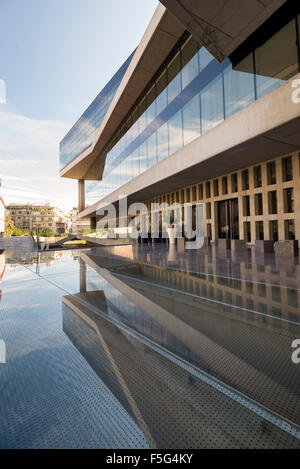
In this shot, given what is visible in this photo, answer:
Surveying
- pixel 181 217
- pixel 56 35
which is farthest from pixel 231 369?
pixel 56 35

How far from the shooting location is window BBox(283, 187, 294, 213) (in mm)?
12338

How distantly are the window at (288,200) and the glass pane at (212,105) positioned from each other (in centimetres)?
539

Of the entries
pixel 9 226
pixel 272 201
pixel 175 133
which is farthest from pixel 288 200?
pixel 9 226

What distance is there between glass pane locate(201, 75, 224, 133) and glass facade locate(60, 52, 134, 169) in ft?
65.4

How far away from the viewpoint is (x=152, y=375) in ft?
7.28

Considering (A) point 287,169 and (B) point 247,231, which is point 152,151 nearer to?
(B) point 247,231

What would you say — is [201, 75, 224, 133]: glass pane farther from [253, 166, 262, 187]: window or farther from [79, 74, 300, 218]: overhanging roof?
[253, 166, 262, 187]: window

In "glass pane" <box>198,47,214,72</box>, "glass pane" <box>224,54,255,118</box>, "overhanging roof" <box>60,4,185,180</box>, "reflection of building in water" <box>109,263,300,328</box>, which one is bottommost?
"reflection of building in water" <box>109,263,300,328</box>

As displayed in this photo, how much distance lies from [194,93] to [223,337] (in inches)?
572

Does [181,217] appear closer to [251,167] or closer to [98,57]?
[251,167]

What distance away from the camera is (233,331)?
3148 mm

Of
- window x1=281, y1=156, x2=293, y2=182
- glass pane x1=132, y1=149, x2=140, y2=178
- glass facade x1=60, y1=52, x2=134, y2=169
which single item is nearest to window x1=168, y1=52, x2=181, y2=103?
glass pane x1=132, y1=149, x2=140, y2=178

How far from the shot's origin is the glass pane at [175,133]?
14.8 m

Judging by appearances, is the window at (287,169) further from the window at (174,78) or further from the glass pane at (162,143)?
the window at (174,78)
